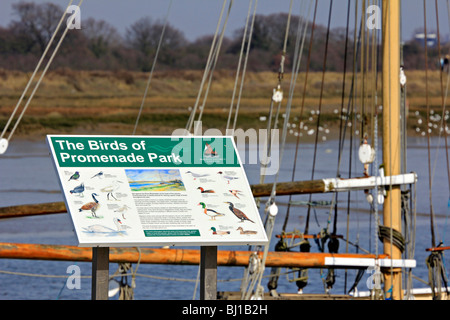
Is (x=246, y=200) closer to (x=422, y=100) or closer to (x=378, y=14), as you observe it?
(x=378, y=14)

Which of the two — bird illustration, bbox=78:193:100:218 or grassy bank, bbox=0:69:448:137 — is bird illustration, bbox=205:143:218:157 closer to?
bird illustration, bbox=78:193:100:218

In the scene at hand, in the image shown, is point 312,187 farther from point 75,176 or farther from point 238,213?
point 75,176

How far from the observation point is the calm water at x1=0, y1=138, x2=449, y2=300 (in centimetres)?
1598

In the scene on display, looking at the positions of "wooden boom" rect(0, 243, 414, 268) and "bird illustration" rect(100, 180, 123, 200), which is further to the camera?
"wooden boom" rect(0, 243, 414, 268)

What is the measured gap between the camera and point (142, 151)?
6238mm

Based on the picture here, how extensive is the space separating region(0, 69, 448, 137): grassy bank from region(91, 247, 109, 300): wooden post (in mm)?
38110

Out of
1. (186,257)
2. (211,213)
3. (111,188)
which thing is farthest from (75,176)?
(186,257)

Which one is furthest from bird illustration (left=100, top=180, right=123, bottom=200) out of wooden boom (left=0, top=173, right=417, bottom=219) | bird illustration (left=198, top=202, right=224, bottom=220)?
wooden boom (left=0, top=173, right=417, bottom=219)

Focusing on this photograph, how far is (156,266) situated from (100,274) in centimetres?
1230

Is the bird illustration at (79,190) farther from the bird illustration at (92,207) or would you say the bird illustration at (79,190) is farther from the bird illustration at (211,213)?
the bird illustration at (211,213)
